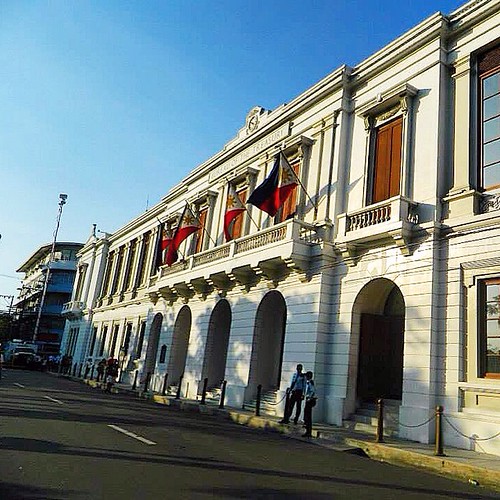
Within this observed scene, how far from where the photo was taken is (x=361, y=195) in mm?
16109

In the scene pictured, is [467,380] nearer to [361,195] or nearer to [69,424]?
[361,195]

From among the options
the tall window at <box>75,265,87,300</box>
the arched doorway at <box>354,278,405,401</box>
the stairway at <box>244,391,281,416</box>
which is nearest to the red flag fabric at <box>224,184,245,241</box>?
the stairway at <box>244,391,281,416</box>

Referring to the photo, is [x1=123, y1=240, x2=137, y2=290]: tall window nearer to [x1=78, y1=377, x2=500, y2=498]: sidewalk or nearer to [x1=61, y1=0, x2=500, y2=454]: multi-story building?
[x1=61, y1=0, x2=500, y2=454]: multi-story building

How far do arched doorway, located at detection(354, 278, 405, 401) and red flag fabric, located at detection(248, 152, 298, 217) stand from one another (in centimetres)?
428

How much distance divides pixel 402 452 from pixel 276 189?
9701 mm

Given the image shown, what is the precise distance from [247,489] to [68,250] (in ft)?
223

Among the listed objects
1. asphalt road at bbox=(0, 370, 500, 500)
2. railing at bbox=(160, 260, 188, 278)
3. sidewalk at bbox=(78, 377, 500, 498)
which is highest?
railing at bbox=(160, 260, 188, 278)

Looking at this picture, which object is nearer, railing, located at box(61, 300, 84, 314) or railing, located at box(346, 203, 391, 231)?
railing, located at box(346, 203, 391, 231)

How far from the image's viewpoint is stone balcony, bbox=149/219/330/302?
54.7 ft

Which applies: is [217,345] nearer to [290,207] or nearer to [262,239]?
[262,239]

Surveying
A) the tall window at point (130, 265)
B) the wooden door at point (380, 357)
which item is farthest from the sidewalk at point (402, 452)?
the tall window at point (130, 265)

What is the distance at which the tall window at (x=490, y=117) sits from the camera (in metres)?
12.8

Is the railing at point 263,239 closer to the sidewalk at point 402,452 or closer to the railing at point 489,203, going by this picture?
the railing at point 489,203

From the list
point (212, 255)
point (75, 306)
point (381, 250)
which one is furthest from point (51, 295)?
point (381, 250)
